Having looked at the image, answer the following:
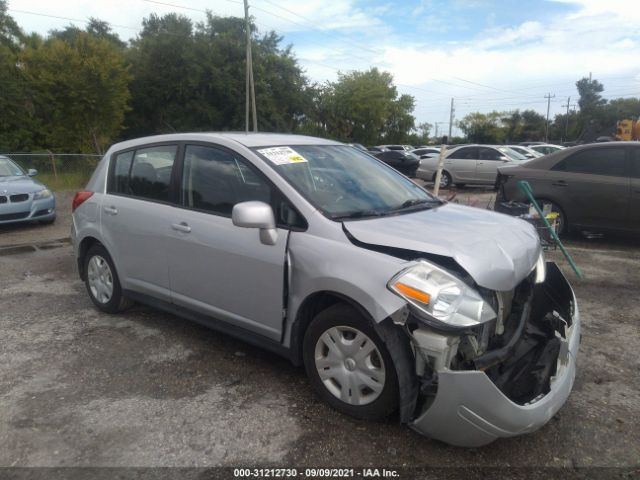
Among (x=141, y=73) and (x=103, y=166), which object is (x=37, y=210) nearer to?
(x=103, y=166)

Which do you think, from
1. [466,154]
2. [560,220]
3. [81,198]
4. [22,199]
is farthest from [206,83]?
[81,198]

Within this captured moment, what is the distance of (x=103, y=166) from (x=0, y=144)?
1052 inches

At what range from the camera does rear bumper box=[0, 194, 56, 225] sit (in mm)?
9016

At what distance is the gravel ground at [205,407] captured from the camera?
271 cm

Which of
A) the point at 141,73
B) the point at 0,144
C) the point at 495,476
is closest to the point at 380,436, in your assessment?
the point at 495,476

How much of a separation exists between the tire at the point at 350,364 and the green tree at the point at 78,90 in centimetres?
2452

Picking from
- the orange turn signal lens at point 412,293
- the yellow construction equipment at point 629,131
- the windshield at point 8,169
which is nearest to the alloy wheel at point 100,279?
the orange turn signal lens at point 412,293

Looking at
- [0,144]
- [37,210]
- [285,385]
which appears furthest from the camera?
[0,144]

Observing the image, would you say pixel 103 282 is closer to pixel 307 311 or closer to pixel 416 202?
pixel 307 311

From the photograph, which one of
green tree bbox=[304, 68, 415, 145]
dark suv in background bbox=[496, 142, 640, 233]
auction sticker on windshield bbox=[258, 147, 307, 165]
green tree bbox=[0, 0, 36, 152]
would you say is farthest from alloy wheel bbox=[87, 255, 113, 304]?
green tree bbox=[304, 68, 415, 145]

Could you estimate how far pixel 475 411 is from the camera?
2.42 meters

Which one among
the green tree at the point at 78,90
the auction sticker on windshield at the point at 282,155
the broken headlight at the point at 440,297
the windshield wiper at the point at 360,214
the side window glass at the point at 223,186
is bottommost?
the broken headlight at the point at 440,297

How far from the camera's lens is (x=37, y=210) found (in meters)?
9.48

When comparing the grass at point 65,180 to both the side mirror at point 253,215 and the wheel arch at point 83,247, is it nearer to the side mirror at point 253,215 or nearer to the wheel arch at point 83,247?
the wheel arch at point 83,247
